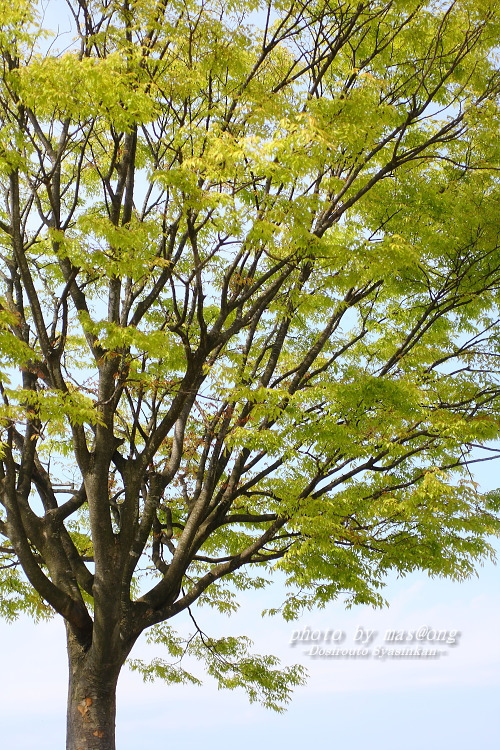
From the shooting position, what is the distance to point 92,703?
26.2ft

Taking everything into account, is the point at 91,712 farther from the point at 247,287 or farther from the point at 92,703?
the point at 247,287

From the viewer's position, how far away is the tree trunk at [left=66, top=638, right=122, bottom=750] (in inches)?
308

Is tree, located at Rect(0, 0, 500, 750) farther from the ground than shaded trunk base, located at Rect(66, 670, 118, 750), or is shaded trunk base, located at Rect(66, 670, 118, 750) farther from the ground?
tree, located at Rect(0, 0, 500, 750)

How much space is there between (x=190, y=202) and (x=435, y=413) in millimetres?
4189

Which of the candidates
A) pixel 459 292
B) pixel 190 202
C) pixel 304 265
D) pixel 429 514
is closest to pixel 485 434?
pixel 429 514

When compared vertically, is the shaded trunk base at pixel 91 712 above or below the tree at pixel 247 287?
below

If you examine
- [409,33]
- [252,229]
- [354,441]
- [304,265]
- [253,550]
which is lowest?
[253,550]

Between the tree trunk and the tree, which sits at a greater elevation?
the tree

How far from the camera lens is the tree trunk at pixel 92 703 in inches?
308

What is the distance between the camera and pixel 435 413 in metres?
8.79

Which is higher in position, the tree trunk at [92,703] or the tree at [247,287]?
the tree at [247,287]

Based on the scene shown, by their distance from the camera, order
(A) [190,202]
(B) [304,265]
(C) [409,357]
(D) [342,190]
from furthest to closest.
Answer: (C) [409,357] → (B) [304,265] → (D) [342,190] → (A) [190,202]

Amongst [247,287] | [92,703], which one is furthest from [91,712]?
[247,287]

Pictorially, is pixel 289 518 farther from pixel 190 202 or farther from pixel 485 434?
pixel 190 202
